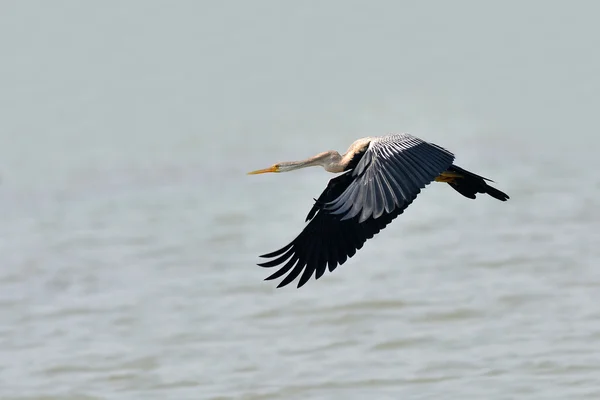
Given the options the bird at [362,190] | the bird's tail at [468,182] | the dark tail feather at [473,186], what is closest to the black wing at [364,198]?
the bird at [362,190]

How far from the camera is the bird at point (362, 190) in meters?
9.33

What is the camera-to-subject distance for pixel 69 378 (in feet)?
51.0

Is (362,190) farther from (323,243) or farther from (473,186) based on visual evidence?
(473,186)

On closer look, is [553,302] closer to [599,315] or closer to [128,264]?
[599,315]

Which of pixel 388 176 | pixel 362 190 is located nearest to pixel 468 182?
pixel 388 176

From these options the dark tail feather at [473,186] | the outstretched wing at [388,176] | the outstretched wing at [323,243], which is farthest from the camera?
the dark tail feather at [473,186]

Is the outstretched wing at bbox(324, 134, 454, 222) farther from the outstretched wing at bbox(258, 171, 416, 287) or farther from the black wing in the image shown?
the outstretched wing at bbox(258, 171, 416, 287)

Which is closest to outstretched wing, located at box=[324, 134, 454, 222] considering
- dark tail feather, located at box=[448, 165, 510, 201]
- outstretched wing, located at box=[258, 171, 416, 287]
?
outstretched wing, located at box=[258, 171, 416, 287]

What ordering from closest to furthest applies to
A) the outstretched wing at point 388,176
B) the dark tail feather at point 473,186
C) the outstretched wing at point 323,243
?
the outstretched wing at point 388,176, the outstretched wing at point 323,243, the dark tail feather at point 473,186

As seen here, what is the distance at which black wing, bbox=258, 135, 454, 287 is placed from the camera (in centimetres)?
930

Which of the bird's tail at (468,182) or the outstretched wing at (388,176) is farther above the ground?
the bird's tail at (468,182)

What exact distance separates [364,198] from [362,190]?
117 millimetres

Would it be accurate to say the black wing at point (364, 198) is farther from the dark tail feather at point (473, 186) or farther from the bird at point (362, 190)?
the dark tail feather at point (473, 186)

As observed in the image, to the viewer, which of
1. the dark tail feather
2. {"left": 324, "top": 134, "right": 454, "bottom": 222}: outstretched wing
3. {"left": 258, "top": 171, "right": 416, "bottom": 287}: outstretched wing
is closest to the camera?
{"left": 324, "top": 134, "right": 454, "bottom": 222}: outstretched wing
